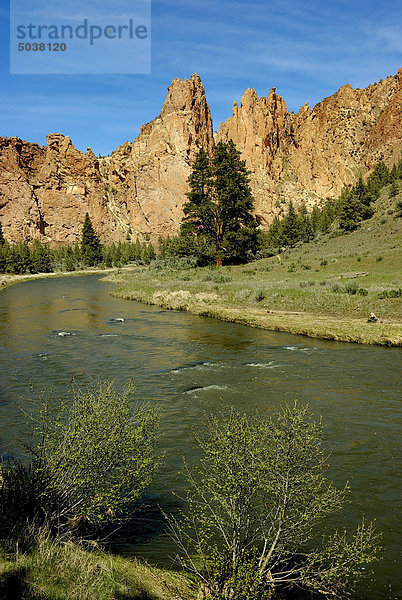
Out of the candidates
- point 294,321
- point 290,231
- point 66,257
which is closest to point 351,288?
point 294,321

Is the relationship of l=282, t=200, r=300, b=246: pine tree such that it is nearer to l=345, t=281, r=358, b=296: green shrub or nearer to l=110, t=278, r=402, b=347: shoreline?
l=110, t=278, r=402, b=347: shoreline

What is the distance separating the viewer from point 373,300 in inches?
999

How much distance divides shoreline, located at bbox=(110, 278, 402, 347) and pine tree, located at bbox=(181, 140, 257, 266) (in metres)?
20.1

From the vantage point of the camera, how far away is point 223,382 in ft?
50.3

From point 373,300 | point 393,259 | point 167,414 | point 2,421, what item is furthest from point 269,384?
point 393,259

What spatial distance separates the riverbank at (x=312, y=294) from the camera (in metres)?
22.7

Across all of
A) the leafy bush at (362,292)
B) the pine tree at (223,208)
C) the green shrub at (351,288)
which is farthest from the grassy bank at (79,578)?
the pine tree at (223,208)

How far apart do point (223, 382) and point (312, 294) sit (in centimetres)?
1548

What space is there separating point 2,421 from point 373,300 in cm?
2224

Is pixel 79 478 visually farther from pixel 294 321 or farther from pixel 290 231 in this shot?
pixel 290 231

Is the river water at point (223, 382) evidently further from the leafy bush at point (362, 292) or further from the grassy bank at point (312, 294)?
the leafy bush at point (362, 292)

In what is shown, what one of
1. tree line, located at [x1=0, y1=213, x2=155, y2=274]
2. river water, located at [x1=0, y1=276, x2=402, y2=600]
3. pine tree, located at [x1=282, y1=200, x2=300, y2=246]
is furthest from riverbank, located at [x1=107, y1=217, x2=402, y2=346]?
tree line, located at [x1=0, y1=213, x2=155, y2=274]

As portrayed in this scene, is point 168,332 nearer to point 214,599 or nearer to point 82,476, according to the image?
point 82,476

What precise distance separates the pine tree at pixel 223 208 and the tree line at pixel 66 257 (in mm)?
66804
